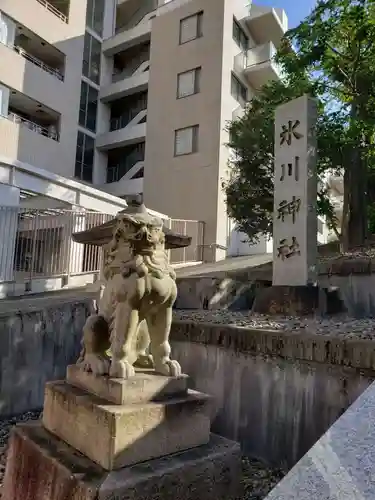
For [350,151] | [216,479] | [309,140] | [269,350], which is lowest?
[216,479]

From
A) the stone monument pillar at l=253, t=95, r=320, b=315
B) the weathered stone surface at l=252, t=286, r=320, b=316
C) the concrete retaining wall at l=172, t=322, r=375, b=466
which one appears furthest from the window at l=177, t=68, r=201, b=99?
the concrete retaining wall at l=172, t=322, r=375, b=466

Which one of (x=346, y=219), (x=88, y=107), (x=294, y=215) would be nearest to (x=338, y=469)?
(x=294, y=215)

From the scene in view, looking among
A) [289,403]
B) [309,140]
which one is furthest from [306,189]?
[289,403]

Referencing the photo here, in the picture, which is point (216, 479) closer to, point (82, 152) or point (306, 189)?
point (306, 189)

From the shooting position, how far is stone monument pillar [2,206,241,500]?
2598 mm

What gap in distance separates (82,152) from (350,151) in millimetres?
14194

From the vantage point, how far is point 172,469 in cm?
269

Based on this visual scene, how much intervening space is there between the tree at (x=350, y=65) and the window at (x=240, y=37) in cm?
906

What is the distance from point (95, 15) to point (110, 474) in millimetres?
23456

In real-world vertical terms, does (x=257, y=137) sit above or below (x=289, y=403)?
above

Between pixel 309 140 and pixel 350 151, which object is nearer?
pixel 309 140

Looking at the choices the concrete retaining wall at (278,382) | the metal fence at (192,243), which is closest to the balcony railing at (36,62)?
the metal fence at (192,243)

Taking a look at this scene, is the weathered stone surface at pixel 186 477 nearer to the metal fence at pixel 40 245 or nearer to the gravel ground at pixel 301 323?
the gravel ground at pixel 301 323

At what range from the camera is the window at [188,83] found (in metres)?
16.8
